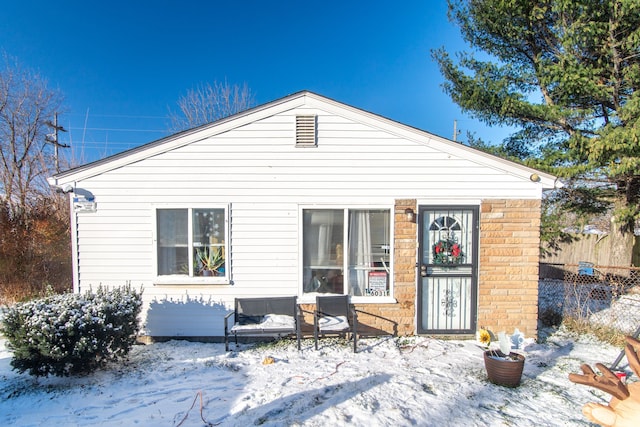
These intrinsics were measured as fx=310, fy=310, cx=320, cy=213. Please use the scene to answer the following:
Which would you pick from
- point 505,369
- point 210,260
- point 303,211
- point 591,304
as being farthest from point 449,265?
point 591,304

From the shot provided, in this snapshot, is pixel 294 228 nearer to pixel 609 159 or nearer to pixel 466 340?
pixel 466 340

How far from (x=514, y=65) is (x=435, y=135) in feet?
16.9

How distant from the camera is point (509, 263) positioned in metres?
5.09

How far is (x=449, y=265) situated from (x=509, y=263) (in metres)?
0.97

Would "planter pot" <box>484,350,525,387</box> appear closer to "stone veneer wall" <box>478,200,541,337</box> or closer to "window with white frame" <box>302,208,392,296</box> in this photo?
"stone veneer wall" <box>478,200,541,337</box>

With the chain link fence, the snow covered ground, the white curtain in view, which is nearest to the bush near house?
the snow covered ground

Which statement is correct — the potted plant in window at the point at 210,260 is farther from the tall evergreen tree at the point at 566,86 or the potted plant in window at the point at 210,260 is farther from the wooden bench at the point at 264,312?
the tall evergreen tree at the point at 566,86

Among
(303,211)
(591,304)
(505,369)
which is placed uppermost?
(303,211)

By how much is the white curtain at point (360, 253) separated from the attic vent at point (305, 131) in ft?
4.76

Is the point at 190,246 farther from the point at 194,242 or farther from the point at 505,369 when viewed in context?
the point at 505,369

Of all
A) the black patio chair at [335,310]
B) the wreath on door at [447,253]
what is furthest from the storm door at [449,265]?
the black patio chair at [335,310]

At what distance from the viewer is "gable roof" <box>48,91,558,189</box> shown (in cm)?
499

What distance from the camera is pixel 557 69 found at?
269 inches

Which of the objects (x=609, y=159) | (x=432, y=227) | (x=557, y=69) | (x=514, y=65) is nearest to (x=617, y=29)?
(x=557, y=69)
